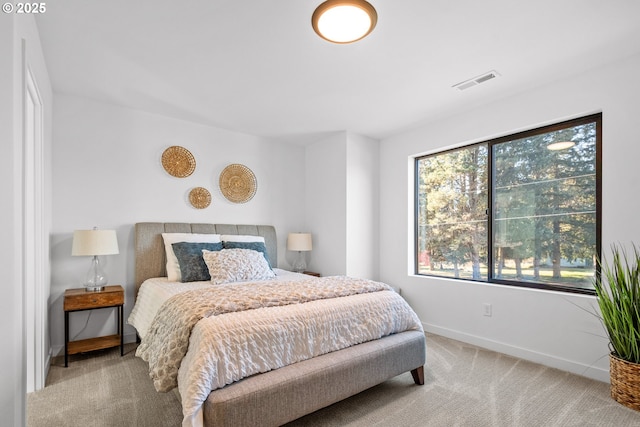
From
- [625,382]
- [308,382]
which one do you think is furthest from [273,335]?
[625,382]

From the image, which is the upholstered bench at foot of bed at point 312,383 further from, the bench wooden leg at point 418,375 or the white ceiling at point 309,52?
the white ceiling at point 309,52

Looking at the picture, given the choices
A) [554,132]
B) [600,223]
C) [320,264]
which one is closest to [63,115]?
[320,264]

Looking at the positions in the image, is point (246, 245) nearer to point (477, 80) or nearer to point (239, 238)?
point (239, 238)

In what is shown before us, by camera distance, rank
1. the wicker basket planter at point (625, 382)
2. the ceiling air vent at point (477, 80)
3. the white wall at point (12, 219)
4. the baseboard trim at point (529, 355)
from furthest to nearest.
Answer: the ceiling air vent at point (477, 80)
the baseboard trim at point (529, 355)
the wicker basket planter at point (625, 382)
the white wall at point (12, 219)

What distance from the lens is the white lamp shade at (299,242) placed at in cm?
441

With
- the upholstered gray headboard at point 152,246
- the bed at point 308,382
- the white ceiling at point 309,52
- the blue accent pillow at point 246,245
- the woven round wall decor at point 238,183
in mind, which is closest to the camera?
the bed at point 308,382

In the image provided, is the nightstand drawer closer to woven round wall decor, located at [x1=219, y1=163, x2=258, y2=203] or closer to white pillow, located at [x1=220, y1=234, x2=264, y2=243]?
white pillow, located at [x1=220, y1=234, x2=264, y2=243]

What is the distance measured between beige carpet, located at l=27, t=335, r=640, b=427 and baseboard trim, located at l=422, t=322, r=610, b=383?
0.08 m

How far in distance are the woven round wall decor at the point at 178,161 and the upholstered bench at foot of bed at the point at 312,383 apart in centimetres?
273

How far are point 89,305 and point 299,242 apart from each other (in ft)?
7.64

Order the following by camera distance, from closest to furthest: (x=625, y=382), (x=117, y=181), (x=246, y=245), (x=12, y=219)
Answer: (x=12, y=219) < (x=625, y=382) < (x=117, y=181) < (x=246, y=245)

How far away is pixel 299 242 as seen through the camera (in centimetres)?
441

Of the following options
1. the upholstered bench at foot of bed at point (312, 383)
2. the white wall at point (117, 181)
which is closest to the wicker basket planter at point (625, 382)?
the upholstered bench at foot of bed at point (312, 383)

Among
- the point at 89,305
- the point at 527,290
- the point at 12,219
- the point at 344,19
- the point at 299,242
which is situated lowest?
the point at 89,305
